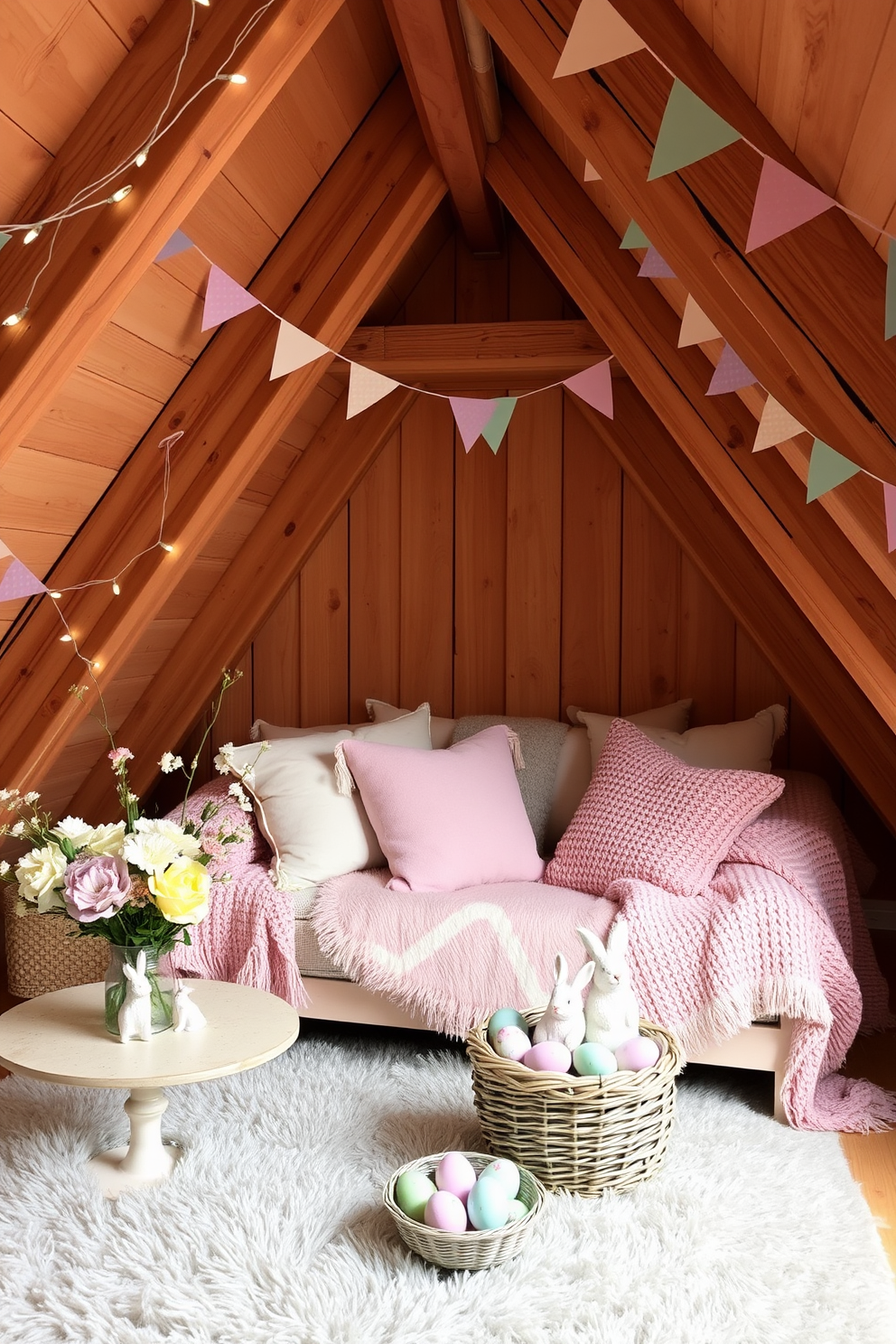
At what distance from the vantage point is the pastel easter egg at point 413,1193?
5.83ft

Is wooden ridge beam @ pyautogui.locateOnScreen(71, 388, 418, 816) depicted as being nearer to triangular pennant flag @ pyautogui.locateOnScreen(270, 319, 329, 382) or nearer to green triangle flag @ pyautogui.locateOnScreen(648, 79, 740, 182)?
triangular pennant flag @ pyautogui.locateOnScreen(270, 319, 329, 382)

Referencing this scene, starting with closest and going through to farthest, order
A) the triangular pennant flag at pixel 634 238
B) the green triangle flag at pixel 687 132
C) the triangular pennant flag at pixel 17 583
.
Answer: the green triangle flag at pixel 687 132 → the triangular pennant flag at pixel 634 238 → the triangular pennant flag at pixel 17 583

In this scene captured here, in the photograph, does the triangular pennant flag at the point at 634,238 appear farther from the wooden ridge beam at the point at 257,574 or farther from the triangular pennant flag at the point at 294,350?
the wooden ridge beam at the point at 257,574

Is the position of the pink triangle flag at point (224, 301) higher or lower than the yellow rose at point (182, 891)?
higher

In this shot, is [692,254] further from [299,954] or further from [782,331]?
[299,954]

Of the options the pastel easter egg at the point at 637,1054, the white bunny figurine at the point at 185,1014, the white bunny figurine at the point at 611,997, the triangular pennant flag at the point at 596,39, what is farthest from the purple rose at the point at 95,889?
the triangular pennant flag at the point at 596,39

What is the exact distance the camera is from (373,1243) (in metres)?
1.82

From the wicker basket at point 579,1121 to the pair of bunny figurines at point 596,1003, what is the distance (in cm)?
9

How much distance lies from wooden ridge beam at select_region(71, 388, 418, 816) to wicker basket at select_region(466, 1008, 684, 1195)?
1.77 meters

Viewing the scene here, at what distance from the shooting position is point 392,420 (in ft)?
11.3

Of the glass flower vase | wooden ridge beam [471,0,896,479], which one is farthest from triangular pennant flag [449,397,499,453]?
the glass flower vase

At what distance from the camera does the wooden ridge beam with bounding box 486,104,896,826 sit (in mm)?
2086

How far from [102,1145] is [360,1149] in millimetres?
491

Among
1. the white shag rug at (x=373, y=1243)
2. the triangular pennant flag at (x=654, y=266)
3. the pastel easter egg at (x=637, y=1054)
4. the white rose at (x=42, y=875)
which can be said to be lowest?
the white shag rug at (x=373, y=1243)
